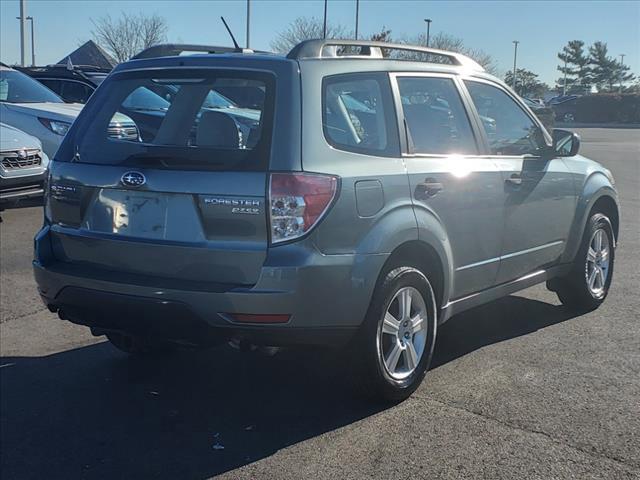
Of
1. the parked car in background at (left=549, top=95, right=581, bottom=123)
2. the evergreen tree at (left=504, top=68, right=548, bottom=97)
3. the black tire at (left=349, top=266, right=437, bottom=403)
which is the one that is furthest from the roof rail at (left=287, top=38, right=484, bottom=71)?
the evergreen tree at (left=504, top=68, right=548, bottom=97)

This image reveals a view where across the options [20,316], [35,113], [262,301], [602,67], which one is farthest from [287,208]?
[602,67]

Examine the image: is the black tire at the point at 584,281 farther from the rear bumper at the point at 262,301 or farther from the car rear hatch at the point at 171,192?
the car rear hatch at the point at 171,192

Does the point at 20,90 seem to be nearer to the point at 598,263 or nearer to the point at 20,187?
the point at 20,187

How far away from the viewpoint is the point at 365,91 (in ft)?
14.1

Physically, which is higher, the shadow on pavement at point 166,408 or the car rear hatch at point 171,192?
the car rear hatch at point 171,192

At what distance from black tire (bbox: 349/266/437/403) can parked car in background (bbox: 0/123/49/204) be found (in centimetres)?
635

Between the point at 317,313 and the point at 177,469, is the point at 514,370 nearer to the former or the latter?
the point at 317,313

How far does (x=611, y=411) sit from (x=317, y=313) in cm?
172

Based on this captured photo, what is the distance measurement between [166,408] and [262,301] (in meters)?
1.16

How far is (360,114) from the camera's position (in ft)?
13.9

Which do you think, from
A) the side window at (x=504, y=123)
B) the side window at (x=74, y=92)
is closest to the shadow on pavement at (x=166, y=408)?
the side window at (x=504, y=123)

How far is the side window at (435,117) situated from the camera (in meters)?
4.52

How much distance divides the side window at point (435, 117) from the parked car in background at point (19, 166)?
235 inches

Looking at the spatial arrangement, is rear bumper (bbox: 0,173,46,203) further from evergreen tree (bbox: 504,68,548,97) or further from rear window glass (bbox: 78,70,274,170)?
evergreen tree (bbox: 504,68,548,97)
